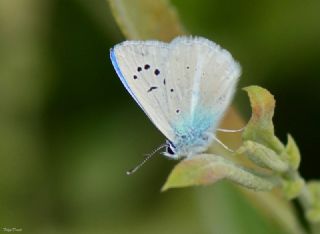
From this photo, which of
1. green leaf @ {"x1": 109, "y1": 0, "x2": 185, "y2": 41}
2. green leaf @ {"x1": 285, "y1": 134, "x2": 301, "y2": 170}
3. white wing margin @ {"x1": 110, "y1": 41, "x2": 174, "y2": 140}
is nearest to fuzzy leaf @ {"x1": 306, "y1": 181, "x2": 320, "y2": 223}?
green leaf @ {"x1": 285, "y1": 134, "x2": 301, "y2": 170}

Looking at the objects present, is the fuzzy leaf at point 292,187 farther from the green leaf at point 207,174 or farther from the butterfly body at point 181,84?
the butterfly body at point 181,84

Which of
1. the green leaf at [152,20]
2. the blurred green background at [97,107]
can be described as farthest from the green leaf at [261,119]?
the blurred green background at [97,107]

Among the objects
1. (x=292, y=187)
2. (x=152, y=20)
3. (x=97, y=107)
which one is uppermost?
(x=152, y=20)

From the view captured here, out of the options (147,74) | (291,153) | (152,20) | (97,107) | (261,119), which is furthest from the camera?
(97,107)

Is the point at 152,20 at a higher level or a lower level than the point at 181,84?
higher

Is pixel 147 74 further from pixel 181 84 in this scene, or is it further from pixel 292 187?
pixel 292 187

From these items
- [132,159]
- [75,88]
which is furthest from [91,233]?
[75,88]

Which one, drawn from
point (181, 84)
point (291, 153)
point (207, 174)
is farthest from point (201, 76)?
point (207, 174)

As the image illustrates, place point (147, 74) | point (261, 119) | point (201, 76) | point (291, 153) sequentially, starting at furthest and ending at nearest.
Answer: point (201, 76)
point (147, 74)
point (291, 153)
point (261, 119)
